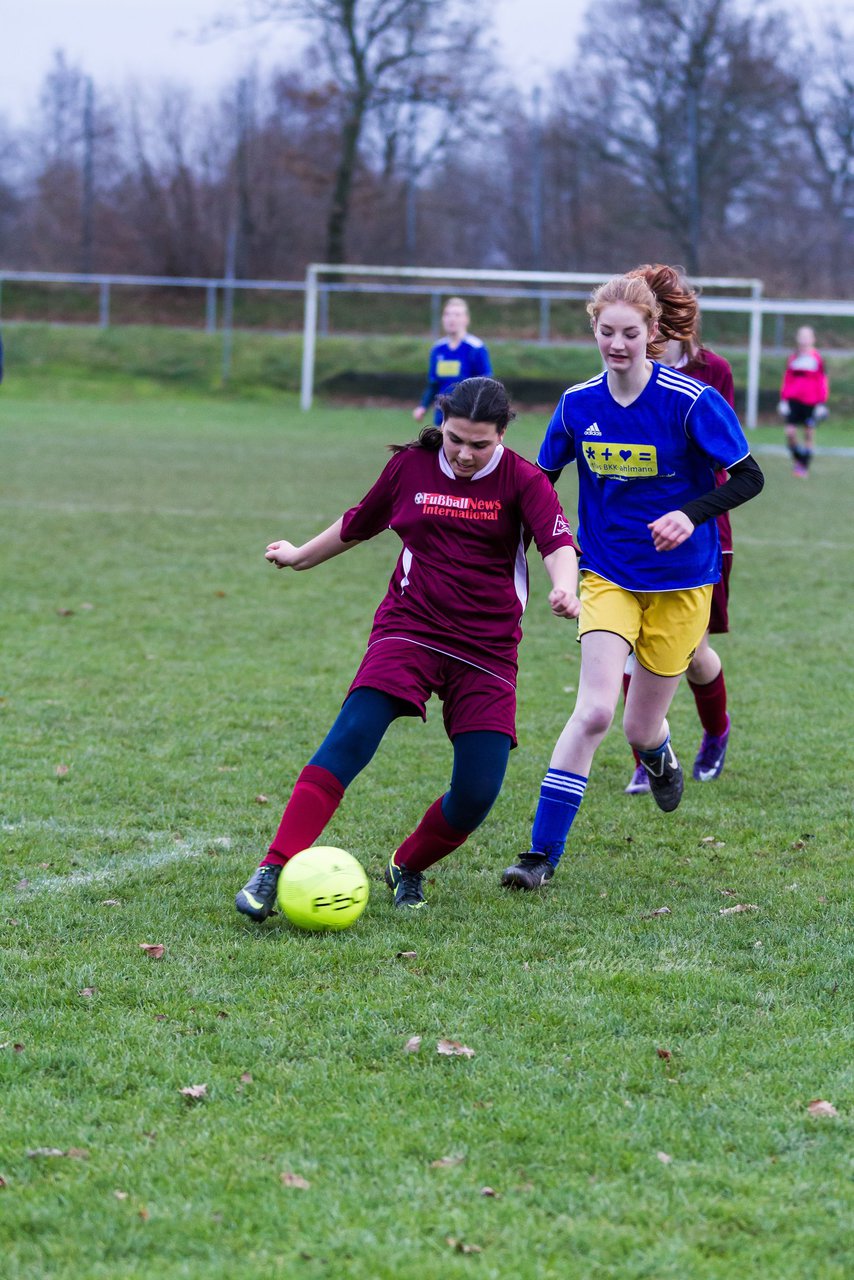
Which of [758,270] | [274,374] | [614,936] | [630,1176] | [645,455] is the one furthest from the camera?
[758,270]

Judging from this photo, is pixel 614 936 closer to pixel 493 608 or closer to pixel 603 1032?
pixel 603 1032

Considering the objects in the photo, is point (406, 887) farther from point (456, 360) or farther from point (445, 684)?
point (456, 360)

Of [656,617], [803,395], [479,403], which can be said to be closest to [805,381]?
[803,395]

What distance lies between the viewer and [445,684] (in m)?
4.26

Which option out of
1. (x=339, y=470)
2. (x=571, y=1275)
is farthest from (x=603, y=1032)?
(x=339, y=470)

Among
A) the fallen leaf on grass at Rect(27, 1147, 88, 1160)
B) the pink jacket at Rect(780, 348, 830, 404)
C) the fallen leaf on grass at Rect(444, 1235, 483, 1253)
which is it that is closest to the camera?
the fallen leaf on grass at Rect(444, 1235, 483, 1253)

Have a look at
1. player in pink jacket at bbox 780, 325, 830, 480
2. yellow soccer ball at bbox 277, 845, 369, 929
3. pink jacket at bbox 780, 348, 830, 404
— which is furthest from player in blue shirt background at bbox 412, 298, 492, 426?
yellow soccer ball at bbox 277, 845, 369, 929

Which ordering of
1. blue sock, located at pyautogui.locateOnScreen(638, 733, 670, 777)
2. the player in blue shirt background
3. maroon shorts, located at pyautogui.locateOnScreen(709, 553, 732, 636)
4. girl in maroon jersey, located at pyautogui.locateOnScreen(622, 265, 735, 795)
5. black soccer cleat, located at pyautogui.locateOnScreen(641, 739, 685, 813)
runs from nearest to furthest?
blue sock, located at pyautogui.locateOnScreen(638, 733, 670, 777)
black soccer cleat, located at pyautogui.locateOnScreen(641, 739, 685, 813)
girl in maroon jersey, located at pyautogui.locateOnScreen(622, 265, 735, 795)
maroon shorts, located at pyautogui.locateOnScreen(709, 553, 732, 636)
the player in blue shirt background

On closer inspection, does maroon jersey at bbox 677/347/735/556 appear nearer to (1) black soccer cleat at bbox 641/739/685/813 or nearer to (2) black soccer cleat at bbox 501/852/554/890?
(1) black soccer cleat at bbox 641/739/685/813

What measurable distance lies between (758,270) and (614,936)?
33805 millimetres

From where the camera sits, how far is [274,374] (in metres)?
31.9

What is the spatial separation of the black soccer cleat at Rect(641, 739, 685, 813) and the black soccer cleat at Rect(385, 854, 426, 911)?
106cm

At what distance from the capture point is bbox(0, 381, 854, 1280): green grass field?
8.27ft

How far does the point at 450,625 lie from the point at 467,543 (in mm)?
251
